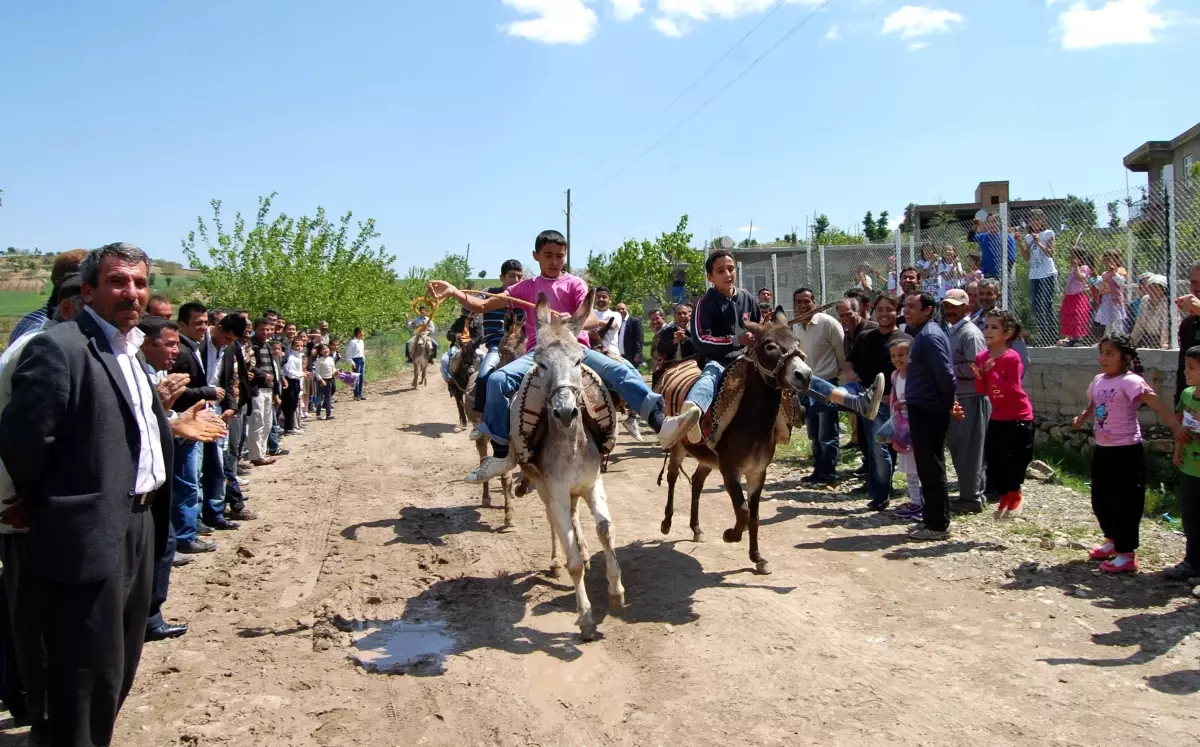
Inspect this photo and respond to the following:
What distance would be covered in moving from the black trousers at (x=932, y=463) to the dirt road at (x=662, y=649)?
1.15 ft

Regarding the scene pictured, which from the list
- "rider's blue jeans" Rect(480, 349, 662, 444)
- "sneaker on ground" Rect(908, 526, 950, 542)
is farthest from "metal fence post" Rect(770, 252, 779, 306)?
"rider's blue jeans" Rect(480, 349, 662, 444)

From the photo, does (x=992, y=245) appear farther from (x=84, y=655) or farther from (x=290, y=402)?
(x=290, y=402)

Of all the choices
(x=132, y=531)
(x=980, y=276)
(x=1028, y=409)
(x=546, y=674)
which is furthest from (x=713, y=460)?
(x=980, y=276)

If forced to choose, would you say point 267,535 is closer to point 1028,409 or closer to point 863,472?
point 863,472

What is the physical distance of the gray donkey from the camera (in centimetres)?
619

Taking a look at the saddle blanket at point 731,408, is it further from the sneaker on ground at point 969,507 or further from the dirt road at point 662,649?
the sneaker on ground at point 969,507

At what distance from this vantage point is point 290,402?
17.5 metres

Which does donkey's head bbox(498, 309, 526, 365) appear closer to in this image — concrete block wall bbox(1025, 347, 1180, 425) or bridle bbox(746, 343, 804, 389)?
bridle bbox(746, 343, 804, 389)

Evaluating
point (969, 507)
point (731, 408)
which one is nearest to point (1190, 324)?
point (969, 507)

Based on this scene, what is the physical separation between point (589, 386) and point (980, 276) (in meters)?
8.76

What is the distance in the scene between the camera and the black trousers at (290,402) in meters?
17.4

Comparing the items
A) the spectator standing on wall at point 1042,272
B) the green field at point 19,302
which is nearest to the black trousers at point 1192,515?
the spectator standing on wall at point 1042,272

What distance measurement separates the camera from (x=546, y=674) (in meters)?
5.54

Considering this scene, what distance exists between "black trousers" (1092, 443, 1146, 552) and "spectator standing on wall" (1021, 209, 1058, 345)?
18.2ft
